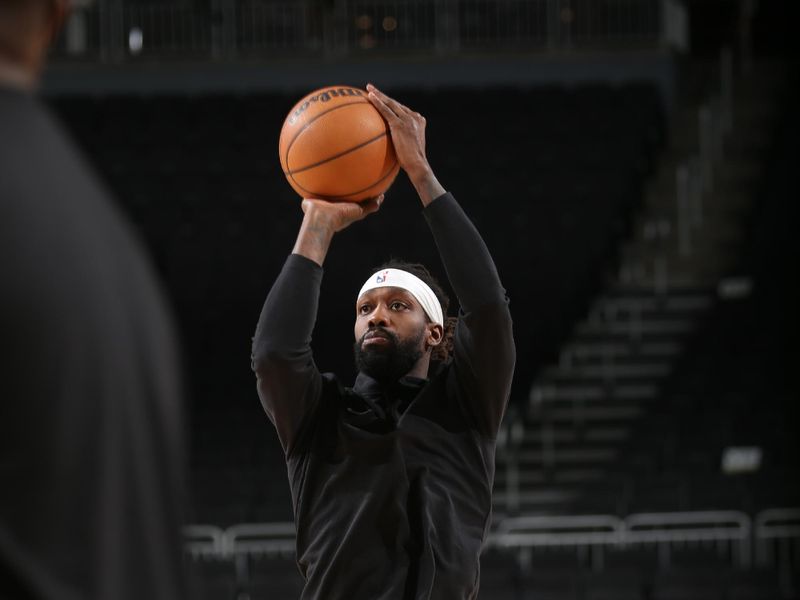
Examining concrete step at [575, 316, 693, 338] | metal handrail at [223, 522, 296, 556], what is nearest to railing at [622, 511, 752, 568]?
metal handrail at [223, 522, 296, 556]

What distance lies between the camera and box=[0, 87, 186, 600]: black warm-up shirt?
108 centimetres

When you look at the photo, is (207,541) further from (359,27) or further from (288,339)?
(359,27)

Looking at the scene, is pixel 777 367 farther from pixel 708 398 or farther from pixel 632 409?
pixel 632 409

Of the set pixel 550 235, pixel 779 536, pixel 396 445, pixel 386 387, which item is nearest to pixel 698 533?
pixel 779 536

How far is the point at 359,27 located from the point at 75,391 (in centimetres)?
1635

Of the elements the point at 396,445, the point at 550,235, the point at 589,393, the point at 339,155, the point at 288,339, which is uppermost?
the point at 339,155

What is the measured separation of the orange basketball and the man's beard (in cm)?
35

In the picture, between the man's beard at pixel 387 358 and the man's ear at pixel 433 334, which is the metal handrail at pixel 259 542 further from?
the man's beard at pixel 387 358

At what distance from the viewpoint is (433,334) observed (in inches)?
143

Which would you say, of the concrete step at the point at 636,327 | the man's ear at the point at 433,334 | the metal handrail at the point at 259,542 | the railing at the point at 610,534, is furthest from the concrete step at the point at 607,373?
the man's ear at the point at 433,334

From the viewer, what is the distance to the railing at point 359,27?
16812 mm

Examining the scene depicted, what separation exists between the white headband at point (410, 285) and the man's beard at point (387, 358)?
0.42 ft

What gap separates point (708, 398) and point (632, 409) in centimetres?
133

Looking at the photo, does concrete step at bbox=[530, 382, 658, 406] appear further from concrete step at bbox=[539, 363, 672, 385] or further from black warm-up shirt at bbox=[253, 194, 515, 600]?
black warm-up shirt at bbox=[253, 194, 515, 600]
